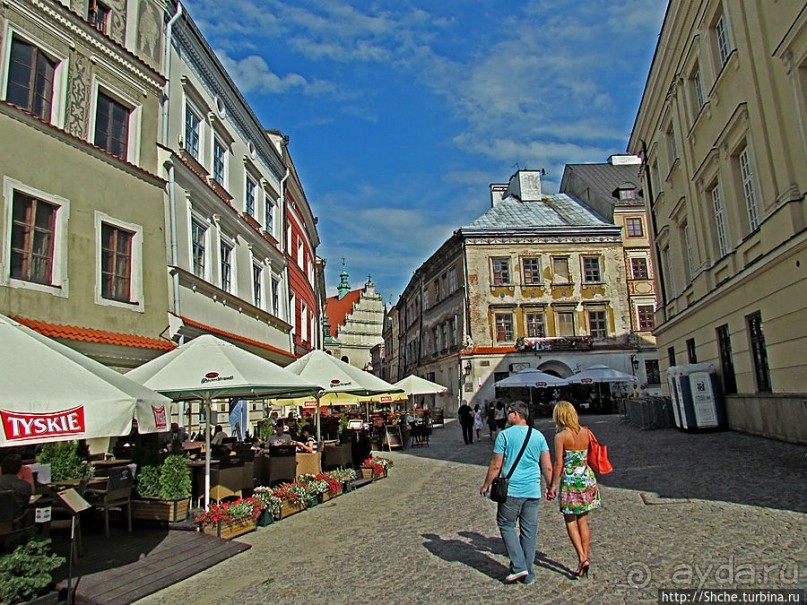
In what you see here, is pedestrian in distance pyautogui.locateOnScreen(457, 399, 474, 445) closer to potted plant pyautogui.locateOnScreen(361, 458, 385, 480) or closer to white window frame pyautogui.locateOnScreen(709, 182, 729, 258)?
potted plant pyautogui.locateOnScreen(361, 458, 385, 480)

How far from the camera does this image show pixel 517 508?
538cm

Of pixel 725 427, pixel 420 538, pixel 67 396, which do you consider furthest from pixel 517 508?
pixel 725 427

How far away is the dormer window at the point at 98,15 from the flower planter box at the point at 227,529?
1042 centimetres

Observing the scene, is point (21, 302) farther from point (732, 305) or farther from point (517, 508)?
point (732, 305)

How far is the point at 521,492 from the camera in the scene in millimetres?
5379

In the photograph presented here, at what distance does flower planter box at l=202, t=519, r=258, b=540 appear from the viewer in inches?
300

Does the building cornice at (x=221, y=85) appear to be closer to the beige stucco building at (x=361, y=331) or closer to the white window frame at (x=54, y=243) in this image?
the white window frame at (x=54, y=243)

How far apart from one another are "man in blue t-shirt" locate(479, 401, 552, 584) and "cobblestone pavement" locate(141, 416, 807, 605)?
0.23m

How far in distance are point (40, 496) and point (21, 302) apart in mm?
4231

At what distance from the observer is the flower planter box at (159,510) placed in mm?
7992

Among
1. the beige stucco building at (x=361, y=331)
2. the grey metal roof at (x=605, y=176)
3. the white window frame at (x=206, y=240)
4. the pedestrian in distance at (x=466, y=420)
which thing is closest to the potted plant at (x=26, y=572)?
the white window frame at (x=206, y=240)

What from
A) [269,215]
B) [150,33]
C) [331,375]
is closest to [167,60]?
[150,33]

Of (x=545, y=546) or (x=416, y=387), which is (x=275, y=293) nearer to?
(x=416, y=387)

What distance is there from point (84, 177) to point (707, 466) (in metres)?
13.1
